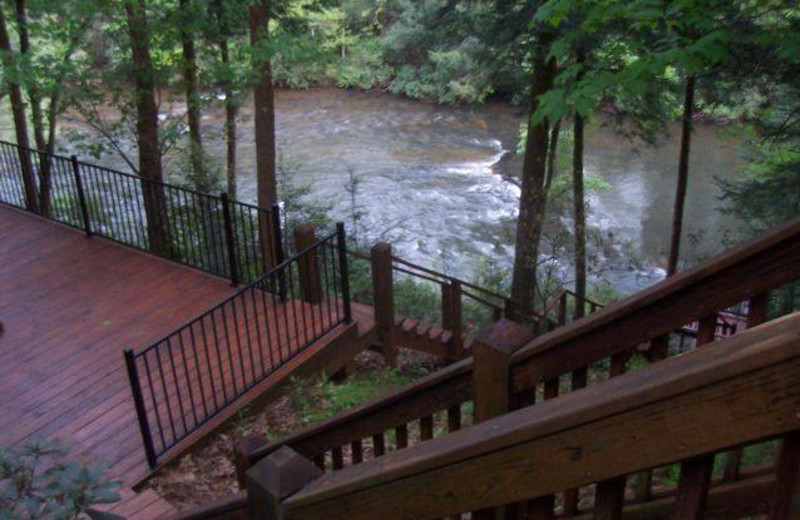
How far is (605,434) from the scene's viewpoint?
3.76ft

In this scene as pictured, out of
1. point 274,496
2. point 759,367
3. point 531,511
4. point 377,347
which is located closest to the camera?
point 759,367

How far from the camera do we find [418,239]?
60.5ft

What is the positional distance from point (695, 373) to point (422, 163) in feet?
75.3

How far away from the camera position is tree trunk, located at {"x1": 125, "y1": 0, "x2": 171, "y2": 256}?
948 centimetres

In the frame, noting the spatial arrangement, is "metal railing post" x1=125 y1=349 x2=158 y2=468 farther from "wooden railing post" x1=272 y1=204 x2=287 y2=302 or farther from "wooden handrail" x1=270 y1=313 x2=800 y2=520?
"wooden handrail" x1=270 y1=313 x2=800 y2=520

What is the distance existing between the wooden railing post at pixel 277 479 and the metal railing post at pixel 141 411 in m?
3.49

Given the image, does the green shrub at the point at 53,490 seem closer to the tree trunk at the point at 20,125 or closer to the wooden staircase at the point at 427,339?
the wooden staircase at the point at 427,339

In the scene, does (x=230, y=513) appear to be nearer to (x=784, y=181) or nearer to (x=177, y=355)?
(x=177, y=355)

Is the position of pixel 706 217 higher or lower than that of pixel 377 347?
lower

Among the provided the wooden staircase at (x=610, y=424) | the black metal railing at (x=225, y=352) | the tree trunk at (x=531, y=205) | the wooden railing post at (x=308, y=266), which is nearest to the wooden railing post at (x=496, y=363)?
the wooden staircase at (x=610, y=424)

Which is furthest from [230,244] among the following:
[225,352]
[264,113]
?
[264,113]

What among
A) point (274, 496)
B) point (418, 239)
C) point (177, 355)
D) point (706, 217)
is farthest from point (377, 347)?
point (706, 217)

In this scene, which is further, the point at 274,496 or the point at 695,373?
the point at 274,496

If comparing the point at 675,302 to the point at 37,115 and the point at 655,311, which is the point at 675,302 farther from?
the point at 37,115
